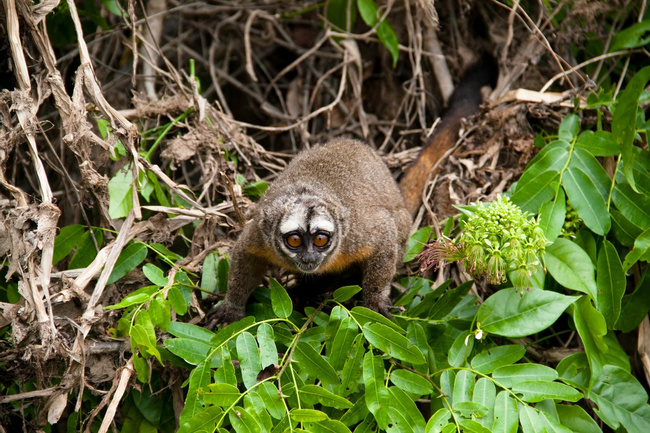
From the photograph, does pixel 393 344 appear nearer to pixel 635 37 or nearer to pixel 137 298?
pixel 137 298

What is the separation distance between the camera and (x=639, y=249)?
3.47m

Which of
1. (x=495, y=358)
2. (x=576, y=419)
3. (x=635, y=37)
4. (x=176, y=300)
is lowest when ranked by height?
(x=576, y=419)

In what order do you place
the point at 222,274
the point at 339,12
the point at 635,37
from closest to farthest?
the point at 222,274, the point at 635,37, the point at 339,12

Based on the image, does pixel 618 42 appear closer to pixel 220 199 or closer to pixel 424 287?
pixel 424 287

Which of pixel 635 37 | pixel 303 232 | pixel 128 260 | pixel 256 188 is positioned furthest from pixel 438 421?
pixel 635 37

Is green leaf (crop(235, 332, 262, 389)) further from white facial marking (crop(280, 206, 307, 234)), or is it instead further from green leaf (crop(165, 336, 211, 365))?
white facial marking (crop(280, 206, 307, 234))

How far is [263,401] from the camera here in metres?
2.93

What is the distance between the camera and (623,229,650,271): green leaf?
347 cm

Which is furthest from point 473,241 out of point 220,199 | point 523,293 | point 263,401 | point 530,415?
point 220,199

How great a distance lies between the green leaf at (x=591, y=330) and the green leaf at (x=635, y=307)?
18.8 inches

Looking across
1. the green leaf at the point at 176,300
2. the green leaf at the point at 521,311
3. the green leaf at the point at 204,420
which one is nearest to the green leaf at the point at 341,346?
the green leaf at the point at 204,420

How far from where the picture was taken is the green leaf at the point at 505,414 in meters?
2.96

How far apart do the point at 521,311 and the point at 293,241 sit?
5.11 ft

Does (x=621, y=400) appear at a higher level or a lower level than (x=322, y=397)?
lower
